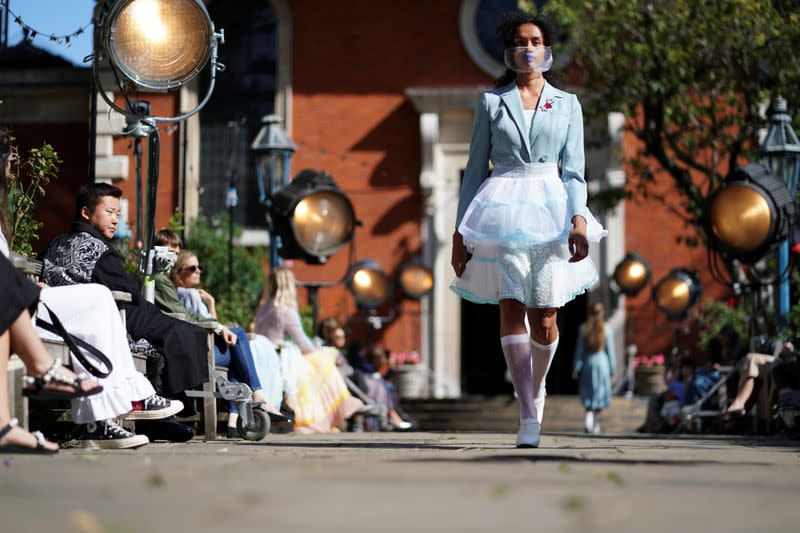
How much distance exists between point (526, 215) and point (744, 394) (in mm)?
6229

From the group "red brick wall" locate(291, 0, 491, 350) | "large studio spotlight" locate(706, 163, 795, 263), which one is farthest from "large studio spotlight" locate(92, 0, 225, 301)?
"red brick wall" locate(291, 0, 491, 350)

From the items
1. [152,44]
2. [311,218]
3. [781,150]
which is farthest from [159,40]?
[781,150]

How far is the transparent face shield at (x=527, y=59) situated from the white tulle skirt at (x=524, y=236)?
0.47m

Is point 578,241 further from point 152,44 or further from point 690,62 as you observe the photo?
point 690,62

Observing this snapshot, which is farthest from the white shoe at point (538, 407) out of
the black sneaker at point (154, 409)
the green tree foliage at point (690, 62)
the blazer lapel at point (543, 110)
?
the green tree foliage at point (690, 62)

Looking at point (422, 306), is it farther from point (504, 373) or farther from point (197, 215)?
point (197, 215)

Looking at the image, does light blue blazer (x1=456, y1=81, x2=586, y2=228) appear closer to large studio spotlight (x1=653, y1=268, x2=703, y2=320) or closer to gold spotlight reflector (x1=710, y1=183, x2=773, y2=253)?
gold spotlight reflector (x1=710, y1=183, x2=773, y2=253)

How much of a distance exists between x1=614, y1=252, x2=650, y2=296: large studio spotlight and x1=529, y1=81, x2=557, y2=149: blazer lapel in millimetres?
16677

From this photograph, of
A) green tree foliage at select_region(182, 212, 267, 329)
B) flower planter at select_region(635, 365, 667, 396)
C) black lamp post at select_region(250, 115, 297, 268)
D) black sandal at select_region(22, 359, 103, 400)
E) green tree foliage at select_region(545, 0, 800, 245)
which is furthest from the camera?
flower planter at select_region(635, 365, 667, 396)

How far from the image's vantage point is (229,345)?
9.27m

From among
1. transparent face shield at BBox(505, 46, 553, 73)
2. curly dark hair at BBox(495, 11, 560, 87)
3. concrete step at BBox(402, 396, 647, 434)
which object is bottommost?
concrete step at BBox(402, 396, 647, 434)

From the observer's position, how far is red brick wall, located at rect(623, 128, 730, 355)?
24.4 m

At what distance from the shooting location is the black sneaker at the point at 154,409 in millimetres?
6840

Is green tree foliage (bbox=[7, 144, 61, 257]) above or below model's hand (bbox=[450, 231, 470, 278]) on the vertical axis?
above
